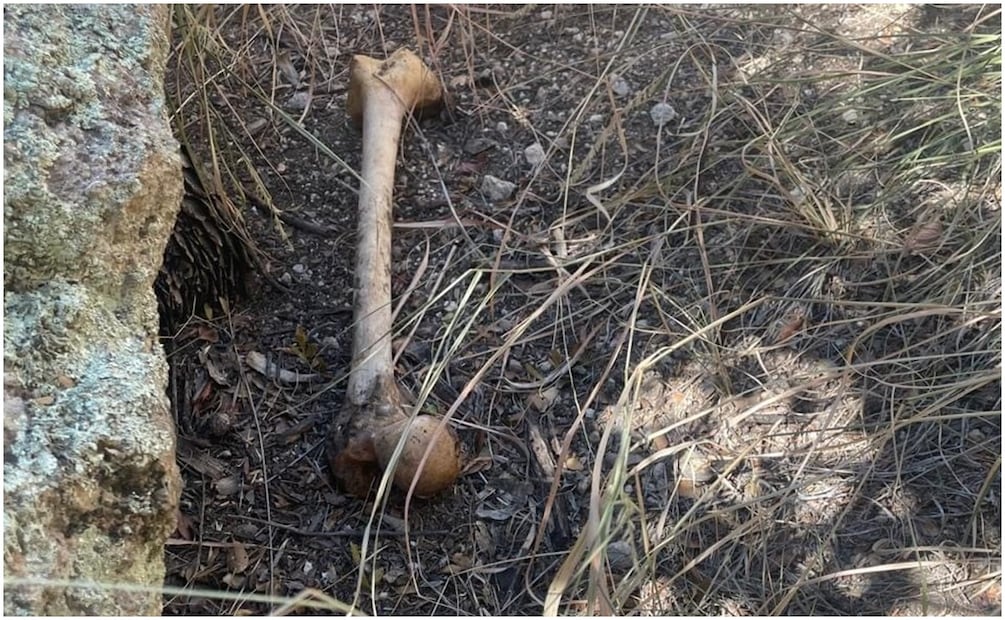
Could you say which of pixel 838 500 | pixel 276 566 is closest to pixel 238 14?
pixel 276 566

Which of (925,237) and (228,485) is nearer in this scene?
(228,485)

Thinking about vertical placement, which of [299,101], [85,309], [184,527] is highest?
[85,309]

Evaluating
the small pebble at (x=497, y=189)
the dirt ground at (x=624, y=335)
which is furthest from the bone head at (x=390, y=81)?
the small pebble at (x=497, y=189)

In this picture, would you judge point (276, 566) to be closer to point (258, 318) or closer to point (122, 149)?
point (258, 318)

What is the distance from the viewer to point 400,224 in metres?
2.12

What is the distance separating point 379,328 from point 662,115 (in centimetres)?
87

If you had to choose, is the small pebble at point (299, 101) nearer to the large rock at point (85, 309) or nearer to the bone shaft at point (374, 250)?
the bone shaft at point (374, 250)

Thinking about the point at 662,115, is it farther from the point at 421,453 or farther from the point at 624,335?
the point at 421,453

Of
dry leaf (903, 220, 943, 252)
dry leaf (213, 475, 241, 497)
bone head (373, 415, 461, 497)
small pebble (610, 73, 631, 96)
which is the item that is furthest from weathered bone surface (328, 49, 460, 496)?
dry leaf (903, 220, 943, 252)

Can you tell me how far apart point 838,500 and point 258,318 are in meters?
1.17

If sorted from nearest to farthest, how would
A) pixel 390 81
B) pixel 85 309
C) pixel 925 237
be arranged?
pixel 85 309 → pixel 925 237 → pixel 390 81

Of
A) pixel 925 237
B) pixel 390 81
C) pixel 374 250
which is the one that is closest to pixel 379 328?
pixel 374 250

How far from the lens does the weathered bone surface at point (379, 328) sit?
1.64 metres

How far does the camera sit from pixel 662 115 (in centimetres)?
222
